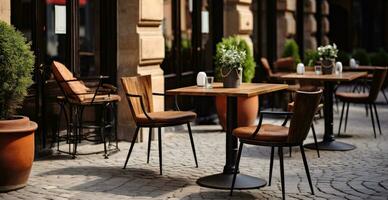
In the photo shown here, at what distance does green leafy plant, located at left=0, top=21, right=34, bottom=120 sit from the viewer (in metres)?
6.68

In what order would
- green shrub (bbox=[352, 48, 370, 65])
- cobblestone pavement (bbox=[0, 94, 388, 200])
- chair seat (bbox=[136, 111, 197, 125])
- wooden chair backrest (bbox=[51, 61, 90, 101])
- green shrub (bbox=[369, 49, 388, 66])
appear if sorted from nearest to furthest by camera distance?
1. cobblestone pavement (bbox=[0, 94, 388, 200])
2. chair seat (bbox=[136, 111, 197, 125])
3. wooden chair backrest (bbox=[51, 61, 90, 101])
4. green shrub (bbox=[352, 48, 370, 65])
5. green shrub (bbox=[369, 49, 388, 66])

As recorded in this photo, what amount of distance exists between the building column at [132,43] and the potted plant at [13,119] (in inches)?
118

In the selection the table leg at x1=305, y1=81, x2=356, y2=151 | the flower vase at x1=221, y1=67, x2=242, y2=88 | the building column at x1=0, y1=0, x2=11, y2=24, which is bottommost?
the table leg at x1=305, y1=81, x2=356, y2=151

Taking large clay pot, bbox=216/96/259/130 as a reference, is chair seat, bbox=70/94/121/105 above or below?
above

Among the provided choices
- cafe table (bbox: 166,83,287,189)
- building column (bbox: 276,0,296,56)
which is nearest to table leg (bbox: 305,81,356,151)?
cafe table (bbox: 166,83,287,189)

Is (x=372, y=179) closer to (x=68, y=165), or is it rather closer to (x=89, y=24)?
(x=68, y=165)

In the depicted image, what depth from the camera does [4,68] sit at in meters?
6.66

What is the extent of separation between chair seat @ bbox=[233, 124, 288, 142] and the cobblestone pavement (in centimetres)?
55

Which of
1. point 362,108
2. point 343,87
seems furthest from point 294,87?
point 343,87

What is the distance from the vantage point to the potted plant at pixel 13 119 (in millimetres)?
6613

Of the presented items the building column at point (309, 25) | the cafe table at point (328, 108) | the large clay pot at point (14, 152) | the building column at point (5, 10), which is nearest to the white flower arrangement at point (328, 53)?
the cafe table at point (328, 108)

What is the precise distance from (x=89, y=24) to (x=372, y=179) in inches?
737

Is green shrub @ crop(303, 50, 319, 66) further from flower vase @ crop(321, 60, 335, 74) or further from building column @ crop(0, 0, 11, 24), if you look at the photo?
building column @ crop(0, 0, 11, 24)

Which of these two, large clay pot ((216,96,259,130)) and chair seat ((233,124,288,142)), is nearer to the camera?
chair seat ((233,124,288,142))
